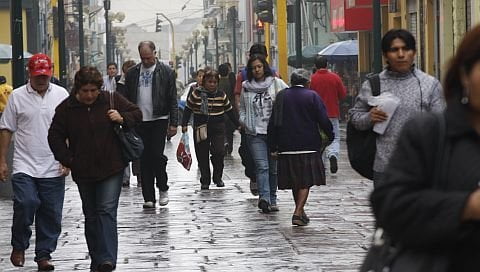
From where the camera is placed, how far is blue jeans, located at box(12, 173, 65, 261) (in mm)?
10398

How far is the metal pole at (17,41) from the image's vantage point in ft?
55.8

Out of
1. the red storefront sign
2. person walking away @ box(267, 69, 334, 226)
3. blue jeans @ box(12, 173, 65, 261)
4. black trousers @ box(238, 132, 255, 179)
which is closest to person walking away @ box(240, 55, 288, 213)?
person walking away @ box(267, 69, 334, 226)

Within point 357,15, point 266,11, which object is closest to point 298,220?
point 266,11

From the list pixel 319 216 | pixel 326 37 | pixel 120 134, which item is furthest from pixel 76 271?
pixel 326 37

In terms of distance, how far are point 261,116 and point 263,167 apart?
0.56 meters

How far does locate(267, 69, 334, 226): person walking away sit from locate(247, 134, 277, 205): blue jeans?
1413 mm

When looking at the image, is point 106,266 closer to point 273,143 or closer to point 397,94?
point 397,94

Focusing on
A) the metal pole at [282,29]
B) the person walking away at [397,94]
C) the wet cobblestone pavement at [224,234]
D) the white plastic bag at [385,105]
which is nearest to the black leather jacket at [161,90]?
the wet cobblestone pavement at [224,234]

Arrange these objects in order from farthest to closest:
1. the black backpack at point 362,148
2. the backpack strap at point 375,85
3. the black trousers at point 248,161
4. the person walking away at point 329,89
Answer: the person walking away at point 329,89
the black trousers at point 248,161
the backpack strap at point 375,85
the black backpack at point 362,148

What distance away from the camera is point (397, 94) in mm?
8391

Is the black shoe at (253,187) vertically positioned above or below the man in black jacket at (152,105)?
below

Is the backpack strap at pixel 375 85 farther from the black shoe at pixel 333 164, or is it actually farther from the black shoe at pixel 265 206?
the black shoe at pixel 333 164

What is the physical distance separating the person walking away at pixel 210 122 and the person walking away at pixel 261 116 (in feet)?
11.3

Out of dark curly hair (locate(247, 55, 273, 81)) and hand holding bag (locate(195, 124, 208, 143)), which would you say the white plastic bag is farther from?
hand holding bag (locate(195, 124, 208, 143))
